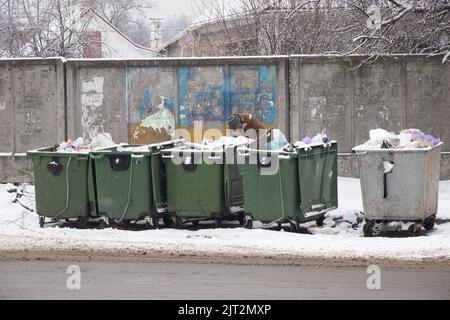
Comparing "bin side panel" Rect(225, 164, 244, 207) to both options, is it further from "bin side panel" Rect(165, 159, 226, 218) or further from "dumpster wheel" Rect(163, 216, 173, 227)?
"dumpster wheel" Rect(163, 216, 173, 227)

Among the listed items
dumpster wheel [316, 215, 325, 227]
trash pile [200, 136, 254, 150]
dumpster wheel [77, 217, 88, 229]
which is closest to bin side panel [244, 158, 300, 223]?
trash pile [200, 136, 254, 150]

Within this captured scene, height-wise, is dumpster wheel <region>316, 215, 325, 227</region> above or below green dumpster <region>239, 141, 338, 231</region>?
below

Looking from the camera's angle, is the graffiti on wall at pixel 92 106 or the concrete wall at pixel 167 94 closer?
the concrete wall at pixel 167 94

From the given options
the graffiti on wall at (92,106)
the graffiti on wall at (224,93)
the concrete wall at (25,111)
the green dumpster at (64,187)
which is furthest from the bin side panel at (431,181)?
the concrete wall at (25,111)

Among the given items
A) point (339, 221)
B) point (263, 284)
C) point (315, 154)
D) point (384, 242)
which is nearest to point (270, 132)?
point (315, 154)

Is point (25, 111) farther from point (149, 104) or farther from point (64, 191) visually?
point (64, 191)

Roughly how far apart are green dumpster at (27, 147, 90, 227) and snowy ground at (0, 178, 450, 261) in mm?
381

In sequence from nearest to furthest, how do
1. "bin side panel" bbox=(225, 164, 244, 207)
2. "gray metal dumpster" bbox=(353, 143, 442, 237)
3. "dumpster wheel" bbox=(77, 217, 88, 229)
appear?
1. "gray metal dumpster" bbox=(353, 143, 442, 237)
2. "bin side panel" bbox=(225, 164, 244, 207)
3. "dumpster wheel" bbox=(77, 217, 88, 229)

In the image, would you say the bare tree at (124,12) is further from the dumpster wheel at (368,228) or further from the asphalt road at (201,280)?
the asphalt road at (201,280)

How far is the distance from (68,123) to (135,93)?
59.5 inches

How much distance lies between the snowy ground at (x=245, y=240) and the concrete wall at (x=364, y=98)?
3546mm

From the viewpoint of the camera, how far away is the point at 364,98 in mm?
18203

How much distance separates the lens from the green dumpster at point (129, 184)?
45.1ft

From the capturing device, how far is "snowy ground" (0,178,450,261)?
11414 mm
